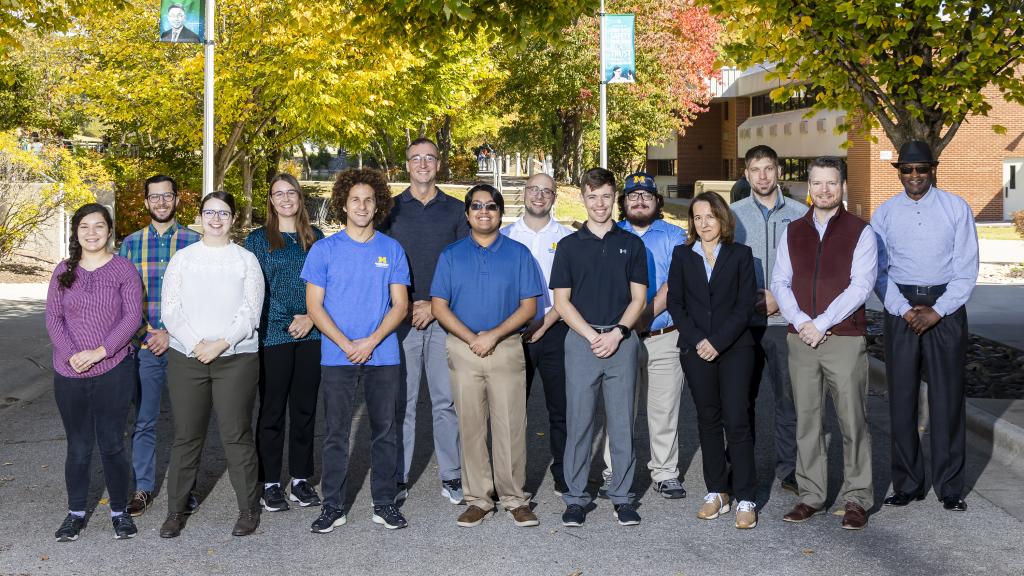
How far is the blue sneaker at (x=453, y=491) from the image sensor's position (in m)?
6.86

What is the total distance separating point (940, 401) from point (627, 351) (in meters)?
1.91

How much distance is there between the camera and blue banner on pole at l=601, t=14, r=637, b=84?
2597 cm

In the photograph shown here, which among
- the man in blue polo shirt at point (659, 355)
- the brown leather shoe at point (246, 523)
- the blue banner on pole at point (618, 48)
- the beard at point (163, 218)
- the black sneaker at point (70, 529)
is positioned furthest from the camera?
the blue banner on pole at point (618, 48)

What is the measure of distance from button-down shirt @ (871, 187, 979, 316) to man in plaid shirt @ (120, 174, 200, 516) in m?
4.19

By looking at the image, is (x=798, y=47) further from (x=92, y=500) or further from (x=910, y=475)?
(x=92, y=500)

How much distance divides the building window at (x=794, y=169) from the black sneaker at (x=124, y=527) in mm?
44081

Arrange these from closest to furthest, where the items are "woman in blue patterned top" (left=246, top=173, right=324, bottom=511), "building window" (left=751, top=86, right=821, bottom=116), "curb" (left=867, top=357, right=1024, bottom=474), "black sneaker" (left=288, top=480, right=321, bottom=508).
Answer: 1. "woman in blue patterned top" (left=246, top=173, right=324, bottom=511)
2. "black sneaker" (left=288, top=480, right=321, bottom=508)
3. "curb" (left=867, top=357, right=1024, bottom=474)
4. "building window" (left=751, top=86, right=821, bottom=116)

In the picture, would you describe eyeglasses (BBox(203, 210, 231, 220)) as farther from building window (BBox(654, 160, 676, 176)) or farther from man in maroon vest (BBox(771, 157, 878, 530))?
building window (BBox(654, 160, 676, 176))

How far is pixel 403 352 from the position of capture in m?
7.05

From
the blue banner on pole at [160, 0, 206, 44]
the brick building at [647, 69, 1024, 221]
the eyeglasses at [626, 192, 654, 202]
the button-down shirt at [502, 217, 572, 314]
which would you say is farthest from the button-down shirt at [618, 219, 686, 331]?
the brick building at [647, 69, 1024, 221]

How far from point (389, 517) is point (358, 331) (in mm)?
1046

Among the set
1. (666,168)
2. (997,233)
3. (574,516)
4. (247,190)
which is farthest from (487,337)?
(666,168)

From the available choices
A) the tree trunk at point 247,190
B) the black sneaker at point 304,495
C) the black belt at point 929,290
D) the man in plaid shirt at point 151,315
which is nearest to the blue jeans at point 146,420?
Answer: the man in plaid shirt at point 151,315

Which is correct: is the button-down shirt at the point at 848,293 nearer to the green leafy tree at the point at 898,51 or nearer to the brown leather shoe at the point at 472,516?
the brown leather shoe at the point at 472,516
